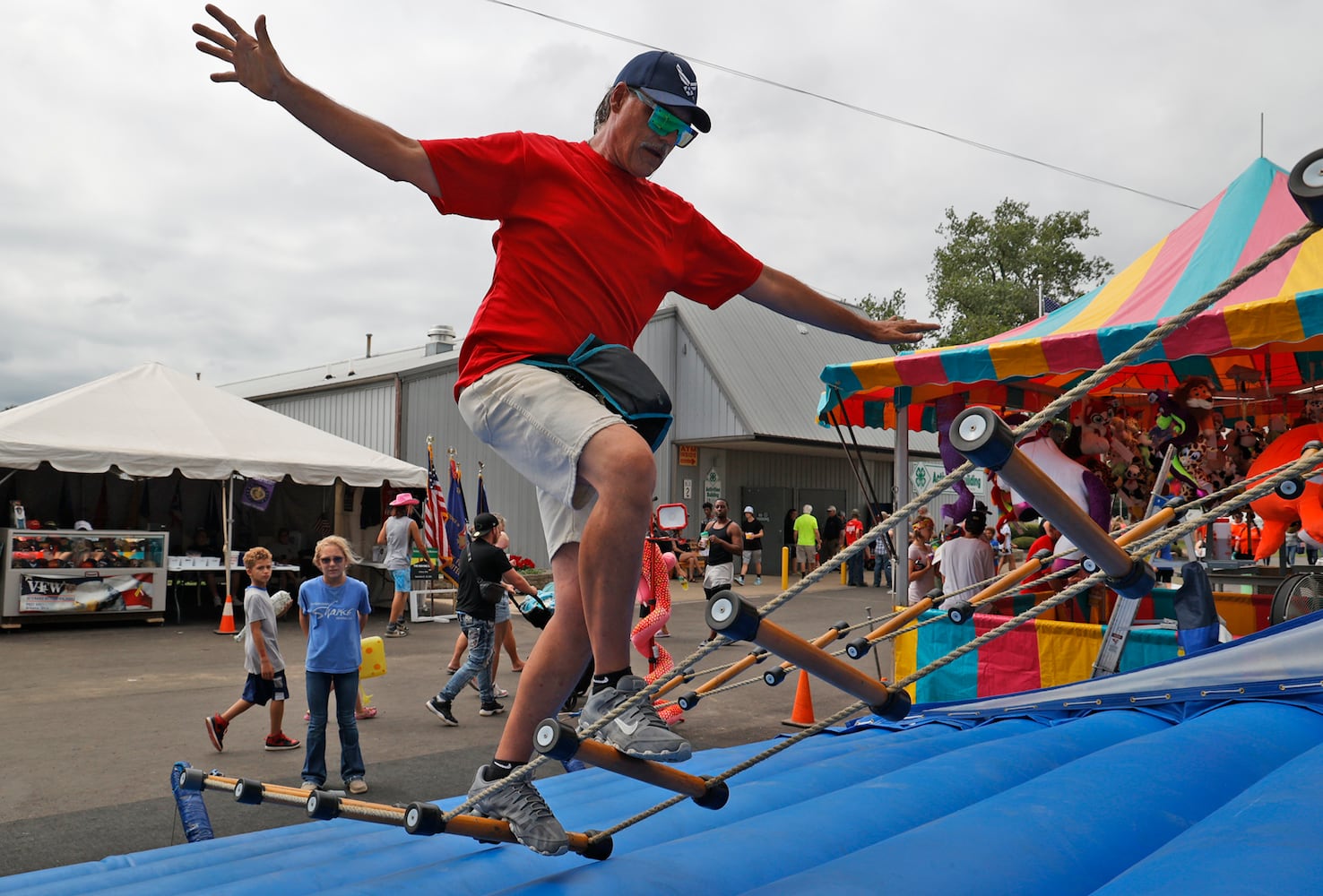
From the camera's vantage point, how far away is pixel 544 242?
230 centimetres

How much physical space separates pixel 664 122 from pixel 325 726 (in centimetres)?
471

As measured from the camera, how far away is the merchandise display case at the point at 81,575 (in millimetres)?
13047

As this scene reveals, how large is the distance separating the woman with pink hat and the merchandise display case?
330cm

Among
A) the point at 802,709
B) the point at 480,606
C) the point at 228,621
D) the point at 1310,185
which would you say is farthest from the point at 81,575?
the point at 1310,185

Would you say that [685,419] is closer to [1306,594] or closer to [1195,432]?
[1195,432]

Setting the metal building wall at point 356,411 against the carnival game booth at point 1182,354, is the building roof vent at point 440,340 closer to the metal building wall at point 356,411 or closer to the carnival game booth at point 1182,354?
the metal building wall at point 356,411

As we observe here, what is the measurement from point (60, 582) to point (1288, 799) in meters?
14.8

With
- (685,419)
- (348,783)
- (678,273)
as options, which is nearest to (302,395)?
(685,419)

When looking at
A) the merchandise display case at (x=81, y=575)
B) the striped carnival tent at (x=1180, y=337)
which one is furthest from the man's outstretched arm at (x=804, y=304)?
the merchandise display case at (x=81, y=575)

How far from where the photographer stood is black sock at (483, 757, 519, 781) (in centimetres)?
235

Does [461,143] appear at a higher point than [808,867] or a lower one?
higher

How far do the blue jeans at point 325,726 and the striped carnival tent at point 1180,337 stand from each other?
4.20 m

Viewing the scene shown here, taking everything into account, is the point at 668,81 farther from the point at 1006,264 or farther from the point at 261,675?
the point at 1006,264

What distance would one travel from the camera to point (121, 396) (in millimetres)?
15492
